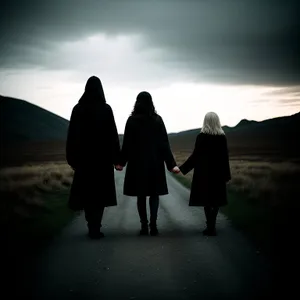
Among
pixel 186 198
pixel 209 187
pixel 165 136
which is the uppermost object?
pixel 165 136

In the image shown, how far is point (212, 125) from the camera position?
7965 mm

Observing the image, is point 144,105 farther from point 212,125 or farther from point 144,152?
point 212,125

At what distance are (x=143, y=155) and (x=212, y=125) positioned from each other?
51.8 inches

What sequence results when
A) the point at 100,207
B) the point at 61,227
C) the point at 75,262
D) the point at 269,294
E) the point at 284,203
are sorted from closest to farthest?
the point at 269,294 < the point at 75,262 < the point at 100,207 < the point at 61,227 < the point at 284,203

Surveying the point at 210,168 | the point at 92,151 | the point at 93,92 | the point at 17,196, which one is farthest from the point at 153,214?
the point at 17,196

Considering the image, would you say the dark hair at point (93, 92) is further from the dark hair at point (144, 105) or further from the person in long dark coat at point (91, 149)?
the dark hair at point (144, 105)

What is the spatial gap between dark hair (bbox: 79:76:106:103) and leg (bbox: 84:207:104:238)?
1.86 m

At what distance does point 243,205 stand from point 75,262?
6.57m

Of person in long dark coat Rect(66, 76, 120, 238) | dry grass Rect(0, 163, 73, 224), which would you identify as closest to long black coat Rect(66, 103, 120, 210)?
person in long dark coat Rect(66, 76, 120, 238)

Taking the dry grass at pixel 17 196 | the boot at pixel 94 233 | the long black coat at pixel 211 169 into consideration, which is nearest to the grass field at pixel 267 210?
the long black coat at pixel 211 169

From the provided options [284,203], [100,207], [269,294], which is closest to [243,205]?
[284,203]

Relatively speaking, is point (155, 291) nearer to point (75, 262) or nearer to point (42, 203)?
point (75, 262)

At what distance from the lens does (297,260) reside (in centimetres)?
602

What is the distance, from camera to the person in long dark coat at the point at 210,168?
26.1 ft
